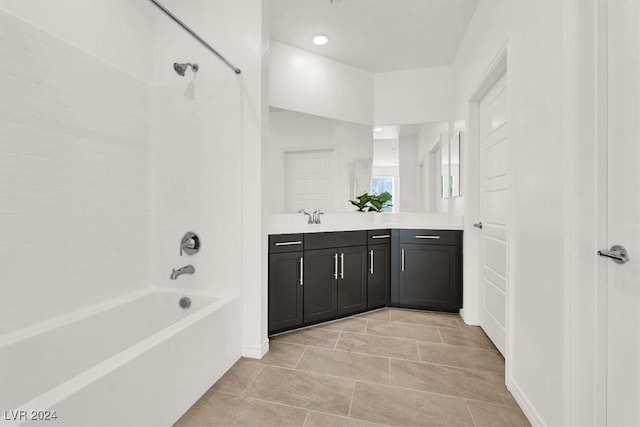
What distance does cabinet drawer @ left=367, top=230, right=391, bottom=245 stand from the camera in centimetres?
303

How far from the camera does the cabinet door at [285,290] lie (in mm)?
2398

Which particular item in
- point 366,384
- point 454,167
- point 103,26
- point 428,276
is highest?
point 103,26

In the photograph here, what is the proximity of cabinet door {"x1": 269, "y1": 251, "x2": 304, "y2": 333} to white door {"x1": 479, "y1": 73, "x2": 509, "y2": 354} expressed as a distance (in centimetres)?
151

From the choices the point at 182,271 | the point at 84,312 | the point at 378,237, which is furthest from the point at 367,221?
the point at 84,312

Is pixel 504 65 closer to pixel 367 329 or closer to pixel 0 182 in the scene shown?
pixel 367 329

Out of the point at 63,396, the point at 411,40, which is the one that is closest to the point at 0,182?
the point at 63,396

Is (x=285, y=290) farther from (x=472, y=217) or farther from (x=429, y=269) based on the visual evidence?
(x=472, y=217)

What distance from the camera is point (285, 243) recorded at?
2.46 meters

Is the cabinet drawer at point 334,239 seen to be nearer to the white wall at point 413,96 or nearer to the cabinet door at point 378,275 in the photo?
the cabinet door at point 378,275

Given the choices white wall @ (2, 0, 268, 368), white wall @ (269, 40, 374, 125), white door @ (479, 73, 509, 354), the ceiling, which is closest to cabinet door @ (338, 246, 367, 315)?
white wall @ (2, 0, 268, 368)

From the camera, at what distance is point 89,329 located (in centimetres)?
171

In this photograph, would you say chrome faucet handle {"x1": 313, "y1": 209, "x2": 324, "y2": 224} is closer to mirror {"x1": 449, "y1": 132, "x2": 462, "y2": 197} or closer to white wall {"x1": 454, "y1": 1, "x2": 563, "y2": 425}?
mirror {"x1": 449, "y1": 132, "x2": 462, "y2": 197}

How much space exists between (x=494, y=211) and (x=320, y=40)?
228 centimetres

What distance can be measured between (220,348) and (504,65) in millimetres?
2583
